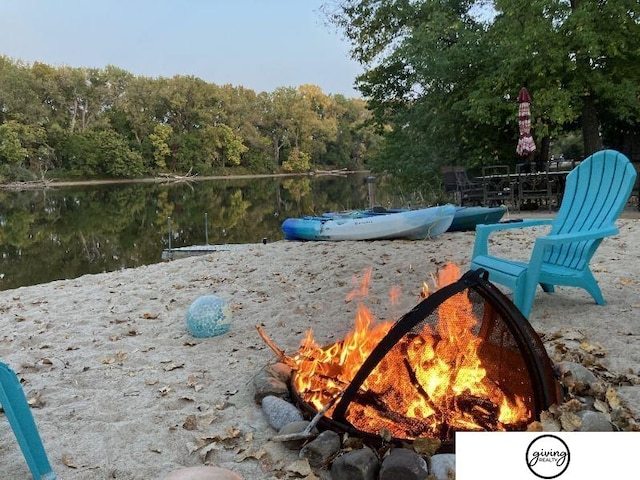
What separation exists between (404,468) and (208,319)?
2337mm

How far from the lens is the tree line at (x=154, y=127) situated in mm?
43312

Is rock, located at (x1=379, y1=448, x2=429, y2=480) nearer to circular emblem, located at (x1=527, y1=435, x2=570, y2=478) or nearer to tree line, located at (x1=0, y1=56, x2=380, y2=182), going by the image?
circular emblem, located at (x1=527, y1=435, x2=570, y2=478)

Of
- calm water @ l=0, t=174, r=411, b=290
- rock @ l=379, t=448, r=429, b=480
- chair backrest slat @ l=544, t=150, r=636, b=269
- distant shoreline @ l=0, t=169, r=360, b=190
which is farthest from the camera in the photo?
distant shoreline @ l=0, t=169, r=360, b=190

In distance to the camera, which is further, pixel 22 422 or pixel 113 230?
pixel 113 230

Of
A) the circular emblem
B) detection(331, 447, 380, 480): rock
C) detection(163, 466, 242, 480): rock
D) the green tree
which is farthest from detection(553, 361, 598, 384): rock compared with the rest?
the green tree

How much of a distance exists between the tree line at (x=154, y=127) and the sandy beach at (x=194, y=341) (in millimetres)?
34131

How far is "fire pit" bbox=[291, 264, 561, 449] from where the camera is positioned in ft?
6.84

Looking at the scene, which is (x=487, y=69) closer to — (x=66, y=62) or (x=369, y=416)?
(x=369, y=416)

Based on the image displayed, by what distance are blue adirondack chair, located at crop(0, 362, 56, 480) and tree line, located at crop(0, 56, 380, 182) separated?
3798cm

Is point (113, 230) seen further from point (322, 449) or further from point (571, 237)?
point (322, 449)

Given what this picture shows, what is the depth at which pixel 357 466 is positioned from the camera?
6.51ft

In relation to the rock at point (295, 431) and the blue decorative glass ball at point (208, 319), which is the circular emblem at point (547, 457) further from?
the blue decorative glass ball at point (208, 319)

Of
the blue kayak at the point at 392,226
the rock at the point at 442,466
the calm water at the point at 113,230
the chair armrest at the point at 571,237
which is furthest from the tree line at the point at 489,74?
the rock at the point at 442,466

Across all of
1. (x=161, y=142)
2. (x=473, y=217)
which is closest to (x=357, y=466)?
(x=473, y=217)
